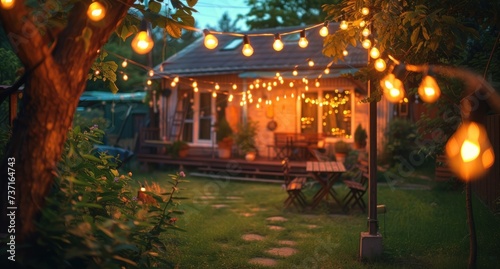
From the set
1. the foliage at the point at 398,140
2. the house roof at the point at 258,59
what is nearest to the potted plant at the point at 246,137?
the house roof at the point at 258,59

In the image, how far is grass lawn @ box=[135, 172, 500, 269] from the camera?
5.89 m

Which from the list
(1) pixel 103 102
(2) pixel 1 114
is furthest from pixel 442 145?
(1) pixel 103 102

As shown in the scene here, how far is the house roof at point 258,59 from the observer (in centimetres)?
1497

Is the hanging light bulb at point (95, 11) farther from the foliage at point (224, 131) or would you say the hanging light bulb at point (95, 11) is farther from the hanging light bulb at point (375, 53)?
the foliage at point (224, 131)

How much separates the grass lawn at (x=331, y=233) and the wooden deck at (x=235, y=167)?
2.83m

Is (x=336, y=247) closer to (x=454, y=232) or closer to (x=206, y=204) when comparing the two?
(x=454, y=232)

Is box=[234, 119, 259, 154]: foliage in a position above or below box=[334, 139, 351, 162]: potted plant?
above

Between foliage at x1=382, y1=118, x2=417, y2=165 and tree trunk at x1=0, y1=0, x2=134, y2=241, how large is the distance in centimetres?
1182

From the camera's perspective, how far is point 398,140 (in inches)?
557

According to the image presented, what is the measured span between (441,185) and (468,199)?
683 cm

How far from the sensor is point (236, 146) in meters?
15.9

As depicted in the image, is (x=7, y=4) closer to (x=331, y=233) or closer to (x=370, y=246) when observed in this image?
(x=370, y=246)

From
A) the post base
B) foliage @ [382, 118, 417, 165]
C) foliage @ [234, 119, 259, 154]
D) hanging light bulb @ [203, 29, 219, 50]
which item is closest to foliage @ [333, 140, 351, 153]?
foliage @ [382, 118, 417, 165]

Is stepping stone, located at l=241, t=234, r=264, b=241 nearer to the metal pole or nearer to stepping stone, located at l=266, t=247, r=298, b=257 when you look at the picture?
stepping stone, located at l=266, t=247, r=298, b=257
